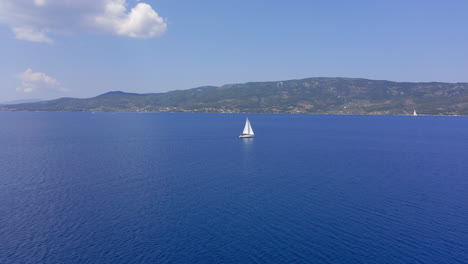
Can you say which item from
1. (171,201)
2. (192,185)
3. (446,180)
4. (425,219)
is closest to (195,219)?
(171,201)

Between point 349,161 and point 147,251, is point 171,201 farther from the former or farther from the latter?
point 349,161

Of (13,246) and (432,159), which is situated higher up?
(13,246)

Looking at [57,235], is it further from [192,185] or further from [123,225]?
[192,185]

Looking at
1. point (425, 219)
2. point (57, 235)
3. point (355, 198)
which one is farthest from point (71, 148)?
point (425, 219)

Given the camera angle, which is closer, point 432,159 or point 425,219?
point 425,219

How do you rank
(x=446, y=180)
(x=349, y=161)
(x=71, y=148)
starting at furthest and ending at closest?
(x=71, y=148), (x=349, y=161), (x=446, y=180)

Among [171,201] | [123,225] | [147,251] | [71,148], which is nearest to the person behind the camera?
[147,251]
